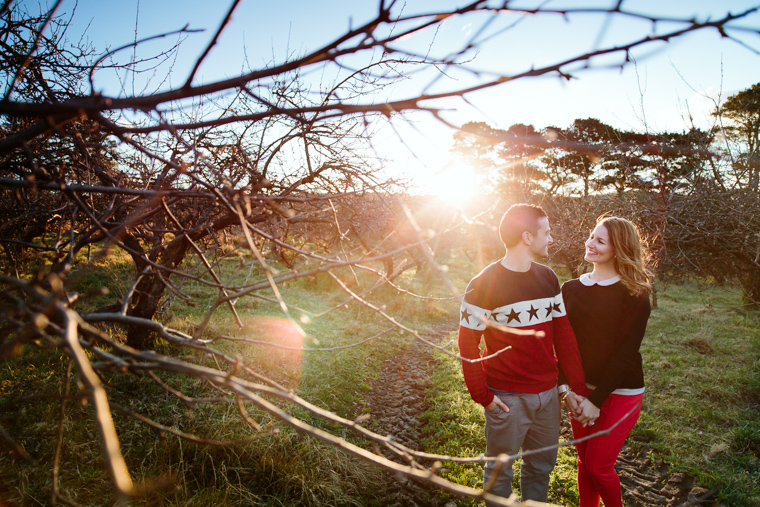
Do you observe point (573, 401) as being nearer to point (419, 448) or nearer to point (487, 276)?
point (487, 276)

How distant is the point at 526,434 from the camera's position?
7.96 feet

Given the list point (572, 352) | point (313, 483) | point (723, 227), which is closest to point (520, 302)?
point (572, 352)

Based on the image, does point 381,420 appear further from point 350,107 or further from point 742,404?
point 742,404

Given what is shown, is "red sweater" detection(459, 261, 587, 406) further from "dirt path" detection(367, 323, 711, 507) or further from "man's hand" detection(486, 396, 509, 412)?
"dirt path" detection(367, 323, 711, 507)

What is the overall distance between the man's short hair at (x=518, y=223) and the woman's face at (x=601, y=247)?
409 mm

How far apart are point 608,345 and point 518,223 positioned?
3.24 ft

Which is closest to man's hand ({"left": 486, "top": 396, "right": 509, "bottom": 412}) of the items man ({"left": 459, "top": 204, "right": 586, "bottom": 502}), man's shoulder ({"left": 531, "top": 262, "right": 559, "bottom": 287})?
man ({"left": 459, "top": 204, "right": 586, "bottom": 502})

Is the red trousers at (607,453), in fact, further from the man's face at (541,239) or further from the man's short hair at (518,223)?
the man's short hair at (518,223)

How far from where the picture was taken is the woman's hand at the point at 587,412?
7.34 feet

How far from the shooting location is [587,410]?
2.25m

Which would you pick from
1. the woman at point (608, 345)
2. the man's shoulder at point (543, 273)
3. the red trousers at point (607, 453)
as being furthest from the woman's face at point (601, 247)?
the red trousers at point (607, 453)

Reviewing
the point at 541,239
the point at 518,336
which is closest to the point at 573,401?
the point at 518,336

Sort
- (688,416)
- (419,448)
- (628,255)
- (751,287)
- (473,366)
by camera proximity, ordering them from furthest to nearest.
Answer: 1. (751,287)
2. (688,416)
3. (419,448)
4. (628,255)
5. (473,366)

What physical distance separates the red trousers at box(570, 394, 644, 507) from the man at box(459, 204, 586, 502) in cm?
19
